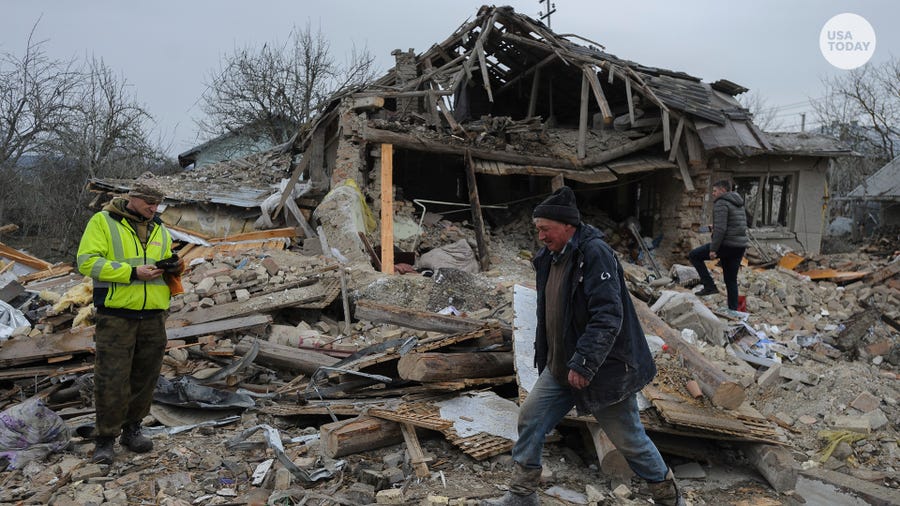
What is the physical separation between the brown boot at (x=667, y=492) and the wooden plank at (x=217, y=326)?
450cm

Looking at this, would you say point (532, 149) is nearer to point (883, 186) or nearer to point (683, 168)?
point (683, 168)

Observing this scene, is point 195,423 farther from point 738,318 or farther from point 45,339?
point 738,318

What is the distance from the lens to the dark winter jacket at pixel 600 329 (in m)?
2.84

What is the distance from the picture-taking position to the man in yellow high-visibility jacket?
12.2 feet

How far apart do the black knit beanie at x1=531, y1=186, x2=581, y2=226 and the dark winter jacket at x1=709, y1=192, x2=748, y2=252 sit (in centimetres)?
487

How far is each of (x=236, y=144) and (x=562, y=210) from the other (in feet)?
72.1

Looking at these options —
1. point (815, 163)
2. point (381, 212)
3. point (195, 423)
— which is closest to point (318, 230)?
point (381, 212)

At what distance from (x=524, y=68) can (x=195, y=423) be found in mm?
11892

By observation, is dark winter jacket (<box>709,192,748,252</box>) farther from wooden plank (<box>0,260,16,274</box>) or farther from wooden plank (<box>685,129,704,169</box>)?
wooden plank (<box>0,260,16,274</box>)

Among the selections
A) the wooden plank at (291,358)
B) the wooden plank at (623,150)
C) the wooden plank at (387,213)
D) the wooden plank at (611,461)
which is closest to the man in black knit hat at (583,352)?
the wooden plank at (611,461)

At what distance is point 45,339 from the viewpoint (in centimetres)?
554

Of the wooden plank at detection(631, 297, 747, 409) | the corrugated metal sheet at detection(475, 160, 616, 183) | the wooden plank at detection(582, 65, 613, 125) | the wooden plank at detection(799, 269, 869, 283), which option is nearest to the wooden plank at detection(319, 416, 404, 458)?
the wooden plank at detection(631, 297, 747, 409)

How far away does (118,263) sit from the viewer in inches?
145

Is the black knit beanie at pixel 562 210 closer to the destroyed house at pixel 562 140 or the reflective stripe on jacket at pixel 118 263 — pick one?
the reflective stripe on jacket at pixel 118 263
